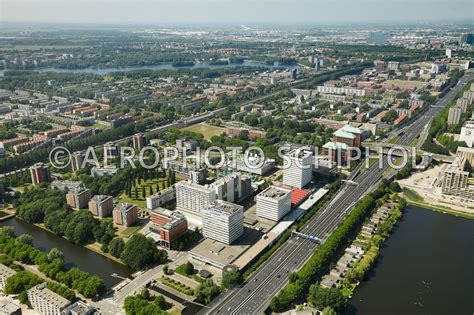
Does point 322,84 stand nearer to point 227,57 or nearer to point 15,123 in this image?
point 227,57

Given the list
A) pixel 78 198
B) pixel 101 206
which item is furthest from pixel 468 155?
pixel 78 198

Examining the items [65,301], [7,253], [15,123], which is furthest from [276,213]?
[15,123]

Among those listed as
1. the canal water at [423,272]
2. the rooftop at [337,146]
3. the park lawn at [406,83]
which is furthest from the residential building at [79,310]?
the park lawn at [406,83]

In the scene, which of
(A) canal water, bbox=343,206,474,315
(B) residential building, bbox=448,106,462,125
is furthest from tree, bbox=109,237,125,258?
(B) residential building, bbox=448,106,462,125

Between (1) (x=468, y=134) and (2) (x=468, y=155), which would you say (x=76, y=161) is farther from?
(1) (x=468, y=134)

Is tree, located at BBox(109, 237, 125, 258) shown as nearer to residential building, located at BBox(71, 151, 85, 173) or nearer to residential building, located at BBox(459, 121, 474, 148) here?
residential building, located at BBox(71, 151, 85, 173)

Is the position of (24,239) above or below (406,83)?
below
